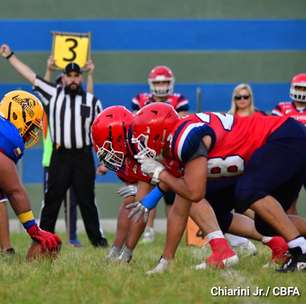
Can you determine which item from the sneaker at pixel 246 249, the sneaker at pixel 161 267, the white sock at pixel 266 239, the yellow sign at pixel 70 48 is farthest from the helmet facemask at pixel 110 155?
the yellow sign at pixel 70 48

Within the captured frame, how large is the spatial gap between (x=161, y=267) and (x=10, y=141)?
1305 millimetres

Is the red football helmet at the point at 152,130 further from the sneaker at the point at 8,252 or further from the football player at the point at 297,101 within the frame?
the football player at the point at 297,101

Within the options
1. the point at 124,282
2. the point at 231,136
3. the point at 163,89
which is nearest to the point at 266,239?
the point at 231,136

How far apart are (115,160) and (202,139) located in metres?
0.62

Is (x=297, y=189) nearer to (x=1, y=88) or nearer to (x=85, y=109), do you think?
(x=85, y=109)

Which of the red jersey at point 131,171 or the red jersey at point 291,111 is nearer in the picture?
the red jersey at point 131,171

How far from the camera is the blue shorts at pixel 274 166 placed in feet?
21.8

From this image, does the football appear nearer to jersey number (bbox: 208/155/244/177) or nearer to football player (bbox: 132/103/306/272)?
football player (bbox: 132/103/306/272)

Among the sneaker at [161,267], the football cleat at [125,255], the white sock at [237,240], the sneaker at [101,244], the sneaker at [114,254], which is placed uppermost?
the sneaker at [161,267]

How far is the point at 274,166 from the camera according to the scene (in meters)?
6.70

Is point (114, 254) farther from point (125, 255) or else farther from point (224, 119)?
point (224, 119)

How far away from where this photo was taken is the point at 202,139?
651 cm

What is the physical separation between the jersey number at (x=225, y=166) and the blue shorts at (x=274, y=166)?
0.09m

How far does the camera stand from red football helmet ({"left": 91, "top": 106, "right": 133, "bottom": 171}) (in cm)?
673
